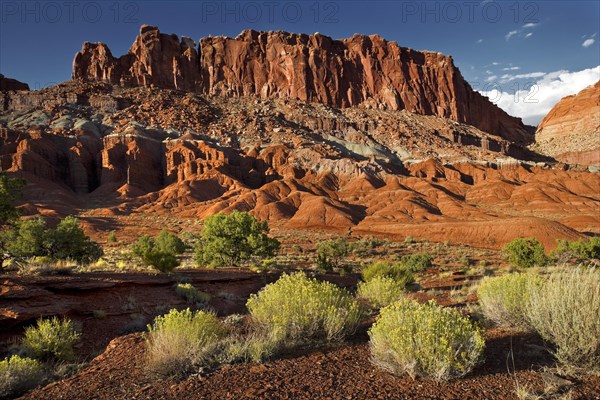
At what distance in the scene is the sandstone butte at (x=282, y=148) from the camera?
60844mm

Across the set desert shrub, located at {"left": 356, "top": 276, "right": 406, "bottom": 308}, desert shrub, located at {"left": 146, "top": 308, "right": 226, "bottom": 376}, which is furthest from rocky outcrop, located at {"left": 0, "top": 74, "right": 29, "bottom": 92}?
desert shrub, located at {"left": 146, "top": 308, "right": 226, "bottom": 376}

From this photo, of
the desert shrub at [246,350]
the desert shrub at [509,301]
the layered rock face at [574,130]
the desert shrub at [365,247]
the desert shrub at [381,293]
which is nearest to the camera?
the desert shrub at [246,350]

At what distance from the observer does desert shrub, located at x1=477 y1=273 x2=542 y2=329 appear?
7.09 m

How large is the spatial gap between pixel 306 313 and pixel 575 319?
3999 millimetres

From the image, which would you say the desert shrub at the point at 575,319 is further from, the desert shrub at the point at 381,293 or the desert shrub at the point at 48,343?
the desert shrub at the point at 48,343

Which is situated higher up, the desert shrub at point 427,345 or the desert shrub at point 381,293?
the desert shrub at point 427,345

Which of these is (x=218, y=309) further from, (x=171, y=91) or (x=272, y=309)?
(x=171, y=91)

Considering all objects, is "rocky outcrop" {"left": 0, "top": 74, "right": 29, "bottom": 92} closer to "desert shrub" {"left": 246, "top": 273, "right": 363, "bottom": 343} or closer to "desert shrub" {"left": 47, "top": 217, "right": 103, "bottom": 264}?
"desert shrub" {"left": 47, "top": 217, "right": 103, "bottom": 264}

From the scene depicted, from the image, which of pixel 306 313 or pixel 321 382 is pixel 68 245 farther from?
pixel 321 382

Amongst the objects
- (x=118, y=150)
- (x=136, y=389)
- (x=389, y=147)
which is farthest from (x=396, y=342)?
(x=389, y=147)

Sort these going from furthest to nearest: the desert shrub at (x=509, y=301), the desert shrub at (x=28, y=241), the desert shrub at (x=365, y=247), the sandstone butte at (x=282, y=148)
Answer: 1. the sandstone butte at (x=282, y=148)
2. the desert shrub at (x=365, y=247)
3. the desert shrub at (x=28, y=241)
4. the desert shrub at (x=509, y=301)

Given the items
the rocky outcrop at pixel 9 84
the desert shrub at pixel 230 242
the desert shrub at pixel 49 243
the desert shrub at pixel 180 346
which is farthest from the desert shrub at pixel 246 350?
the rocky outcrop at pixel 9 84

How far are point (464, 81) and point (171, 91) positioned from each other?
11054 cm

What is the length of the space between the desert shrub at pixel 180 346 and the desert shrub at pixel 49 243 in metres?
18.4
